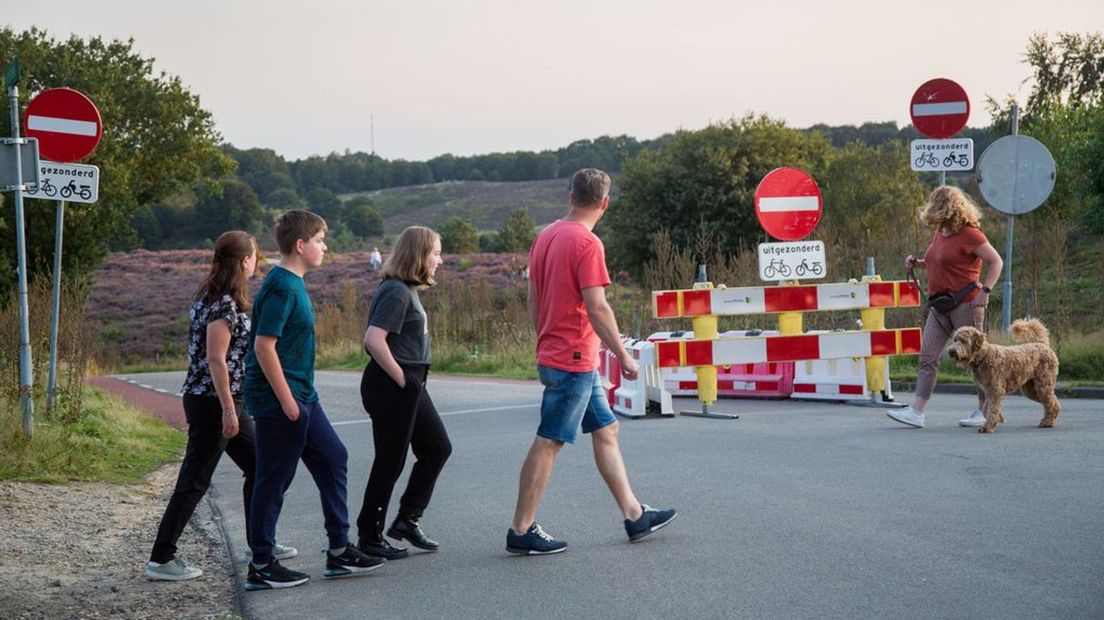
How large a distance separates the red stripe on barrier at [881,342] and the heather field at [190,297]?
13098 mm

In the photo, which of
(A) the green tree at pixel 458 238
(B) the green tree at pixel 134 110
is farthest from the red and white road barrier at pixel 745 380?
(A) the green tree at pixel 458 238

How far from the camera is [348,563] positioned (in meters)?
7.11

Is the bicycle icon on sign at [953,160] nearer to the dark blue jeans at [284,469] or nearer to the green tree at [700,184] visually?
the dark blue jeans at [284,469]

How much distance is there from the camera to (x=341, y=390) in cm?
2105

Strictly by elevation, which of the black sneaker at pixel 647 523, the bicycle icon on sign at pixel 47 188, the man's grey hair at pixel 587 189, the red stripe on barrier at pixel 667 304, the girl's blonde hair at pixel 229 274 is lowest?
the black sneaker at pixel 647 523

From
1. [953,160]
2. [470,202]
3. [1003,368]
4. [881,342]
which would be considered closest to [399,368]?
[1003,368]

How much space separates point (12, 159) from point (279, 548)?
19.0ft

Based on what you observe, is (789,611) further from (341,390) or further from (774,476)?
(341,390)

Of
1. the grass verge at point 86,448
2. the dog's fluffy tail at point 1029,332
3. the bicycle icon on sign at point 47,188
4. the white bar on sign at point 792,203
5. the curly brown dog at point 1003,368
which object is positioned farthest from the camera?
the white bar on sign at point 792,203

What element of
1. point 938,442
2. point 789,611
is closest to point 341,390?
point 938,442

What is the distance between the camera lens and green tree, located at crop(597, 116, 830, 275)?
156 feet

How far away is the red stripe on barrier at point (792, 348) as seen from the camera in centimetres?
1373

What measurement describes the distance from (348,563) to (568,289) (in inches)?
72.0

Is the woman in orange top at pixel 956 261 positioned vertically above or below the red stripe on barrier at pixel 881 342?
above
